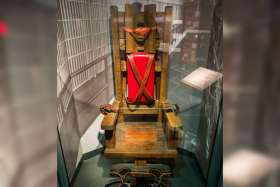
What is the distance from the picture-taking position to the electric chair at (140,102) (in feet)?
5.24

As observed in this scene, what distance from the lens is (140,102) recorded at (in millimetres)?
1799

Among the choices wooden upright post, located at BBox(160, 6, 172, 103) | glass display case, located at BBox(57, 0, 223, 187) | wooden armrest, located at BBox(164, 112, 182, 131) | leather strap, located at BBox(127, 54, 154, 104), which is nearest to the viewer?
glass display case, located at BBox(57, 0, 223, 187)

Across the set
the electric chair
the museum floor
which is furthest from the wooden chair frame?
the museum floor

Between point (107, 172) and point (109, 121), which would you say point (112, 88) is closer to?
point (109, 121)

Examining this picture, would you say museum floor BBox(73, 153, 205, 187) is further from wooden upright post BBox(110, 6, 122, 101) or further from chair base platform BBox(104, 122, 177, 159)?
wooden upright post BBox(110, 6, 122, 101)

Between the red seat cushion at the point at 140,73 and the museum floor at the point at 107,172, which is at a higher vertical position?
the red seat cushion at the point at 140,73

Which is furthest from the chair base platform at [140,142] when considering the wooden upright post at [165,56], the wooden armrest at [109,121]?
the wooden upright post at [165,56]

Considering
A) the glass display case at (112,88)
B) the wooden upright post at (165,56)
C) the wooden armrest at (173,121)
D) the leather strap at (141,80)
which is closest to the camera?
the glass display case at (112,88)

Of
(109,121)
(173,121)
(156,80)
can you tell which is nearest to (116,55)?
(156,80)

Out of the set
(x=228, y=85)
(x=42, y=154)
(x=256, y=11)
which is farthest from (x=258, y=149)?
(x=42, y=154)

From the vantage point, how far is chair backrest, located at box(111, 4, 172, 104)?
144cm

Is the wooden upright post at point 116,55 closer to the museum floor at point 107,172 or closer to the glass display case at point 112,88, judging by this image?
the glass display case at point 112,88

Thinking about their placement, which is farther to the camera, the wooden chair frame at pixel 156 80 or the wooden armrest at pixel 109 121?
the wooden armrest at pixel 109 121

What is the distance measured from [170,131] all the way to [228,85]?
1101 mm
